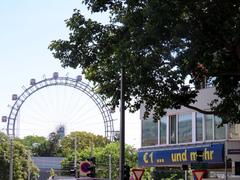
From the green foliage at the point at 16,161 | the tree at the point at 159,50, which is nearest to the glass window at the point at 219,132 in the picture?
the tree at the point at 159,50

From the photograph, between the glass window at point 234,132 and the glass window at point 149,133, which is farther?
the glass window at point 149,133

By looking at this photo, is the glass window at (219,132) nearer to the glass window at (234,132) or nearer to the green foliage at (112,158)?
the glass window at (234,132)

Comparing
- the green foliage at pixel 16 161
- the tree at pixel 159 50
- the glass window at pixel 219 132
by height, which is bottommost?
the green foliage at pixel 16 161

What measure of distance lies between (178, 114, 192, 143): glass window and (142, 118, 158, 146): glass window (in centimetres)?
298

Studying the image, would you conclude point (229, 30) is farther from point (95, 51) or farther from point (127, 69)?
point (95, 51)

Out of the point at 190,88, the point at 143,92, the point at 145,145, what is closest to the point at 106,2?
the point at 143,92

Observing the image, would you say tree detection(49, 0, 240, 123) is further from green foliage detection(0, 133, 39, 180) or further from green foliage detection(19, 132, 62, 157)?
green foliage detection(19, 132, 62, 157)

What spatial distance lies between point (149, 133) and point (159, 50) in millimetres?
27132

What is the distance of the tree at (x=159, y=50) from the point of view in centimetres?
1698

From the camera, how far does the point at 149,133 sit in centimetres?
4419

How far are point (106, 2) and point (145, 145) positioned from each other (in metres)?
26.1

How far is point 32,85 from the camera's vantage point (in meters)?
88.7

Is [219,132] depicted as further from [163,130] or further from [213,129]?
[163,130]

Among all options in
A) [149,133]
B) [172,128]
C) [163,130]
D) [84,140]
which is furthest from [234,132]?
[84,140]
